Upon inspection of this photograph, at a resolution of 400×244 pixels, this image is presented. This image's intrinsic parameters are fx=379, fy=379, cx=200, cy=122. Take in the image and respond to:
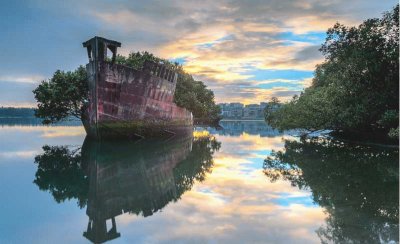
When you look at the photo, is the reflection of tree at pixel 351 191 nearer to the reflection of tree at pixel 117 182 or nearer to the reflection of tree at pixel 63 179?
the reflection of tree at pixel 117 182

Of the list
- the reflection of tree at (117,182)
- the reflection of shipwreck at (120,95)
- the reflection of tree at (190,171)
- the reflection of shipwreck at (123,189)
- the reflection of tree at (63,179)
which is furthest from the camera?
the reflection of shipwreck at (120,95)

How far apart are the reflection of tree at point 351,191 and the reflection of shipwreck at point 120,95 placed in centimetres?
1605

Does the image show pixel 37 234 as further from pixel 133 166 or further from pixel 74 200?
pixel 133 166

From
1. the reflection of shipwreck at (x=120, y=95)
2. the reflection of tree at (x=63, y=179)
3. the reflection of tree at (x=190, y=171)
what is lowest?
the reflection of tree at (x=190, y=171)

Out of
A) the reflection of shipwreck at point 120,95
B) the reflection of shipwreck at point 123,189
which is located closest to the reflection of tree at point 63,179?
the reflection of shipwreck at point 123,189

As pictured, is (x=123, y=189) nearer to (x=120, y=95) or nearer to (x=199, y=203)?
(x=199, y=203)

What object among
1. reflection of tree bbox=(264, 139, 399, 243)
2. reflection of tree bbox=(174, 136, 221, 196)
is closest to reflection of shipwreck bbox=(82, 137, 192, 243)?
reflection of tree bbox=(174, 136, 221, 196)

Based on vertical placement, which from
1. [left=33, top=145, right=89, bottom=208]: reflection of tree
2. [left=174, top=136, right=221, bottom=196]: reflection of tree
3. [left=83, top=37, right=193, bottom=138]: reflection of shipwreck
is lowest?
[left=174, top=136, right=221, bottom=196]: reflection of tree

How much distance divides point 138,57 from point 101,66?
25.7m

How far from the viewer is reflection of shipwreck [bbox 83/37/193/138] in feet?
104

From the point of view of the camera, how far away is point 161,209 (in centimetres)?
976

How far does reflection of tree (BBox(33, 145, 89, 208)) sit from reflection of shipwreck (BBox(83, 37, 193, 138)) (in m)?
11.6

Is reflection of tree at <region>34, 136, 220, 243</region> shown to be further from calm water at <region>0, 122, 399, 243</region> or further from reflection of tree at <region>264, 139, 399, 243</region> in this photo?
reflection of tree at <region>264, 139, 399, 243</region>

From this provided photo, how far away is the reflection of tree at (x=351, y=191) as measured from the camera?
7.55 meters
